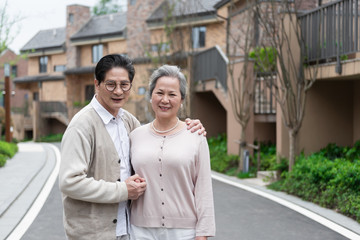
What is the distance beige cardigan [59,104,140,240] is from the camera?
2.74 m

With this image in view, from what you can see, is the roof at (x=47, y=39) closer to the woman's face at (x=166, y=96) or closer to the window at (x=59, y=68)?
the window at (x=59, y=68)

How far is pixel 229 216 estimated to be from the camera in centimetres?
777

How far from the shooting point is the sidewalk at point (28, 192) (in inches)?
289

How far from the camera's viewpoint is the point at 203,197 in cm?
302

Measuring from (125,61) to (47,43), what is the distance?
46.7 m

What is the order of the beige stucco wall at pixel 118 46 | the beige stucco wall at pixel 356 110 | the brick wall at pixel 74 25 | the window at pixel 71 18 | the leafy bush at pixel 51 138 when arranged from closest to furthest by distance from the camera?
the beige stucco wall at pixel 356 110 < the beige stucco wall at pixel 118 46 < the leafy bush at pixel 51 138 < the brick wall at pixel 74 25 < the window at pixel 71 18

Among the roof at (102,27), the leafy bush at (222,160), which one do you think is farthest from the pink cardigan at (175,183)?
the roof at (102,27)

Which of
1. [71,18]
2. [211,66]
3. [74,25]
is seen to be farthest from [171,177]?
[71,18]

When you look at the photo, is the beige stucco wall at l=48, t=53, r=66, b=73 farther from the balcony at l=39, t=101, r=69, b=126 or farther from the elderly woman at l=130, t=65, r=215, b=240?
the elderly woman at l=130, t=65, r=215, b=240

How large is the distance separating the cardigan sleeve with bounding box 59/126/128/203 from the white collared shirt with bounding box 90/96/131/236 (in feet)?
0.64

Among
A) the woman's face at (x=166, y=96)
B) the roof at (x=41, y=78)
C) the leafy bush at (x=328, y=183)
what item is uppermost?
the roof at (x=41, y=78)

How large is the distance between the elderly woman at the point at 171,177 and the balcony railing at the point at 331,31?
7452 millimetres

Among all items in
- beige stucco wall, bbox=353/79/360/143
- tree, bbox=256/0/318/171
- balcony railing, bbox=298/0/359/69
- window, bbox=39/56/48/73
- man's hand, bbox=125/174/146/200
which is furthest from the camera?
window, bbox=39/56/48/73

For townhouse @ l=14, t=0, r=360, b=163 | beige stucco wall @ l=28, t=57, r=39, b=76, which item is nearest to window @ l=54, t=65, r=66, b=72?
townhouse @ l=14, t=0, r=360, b=163
